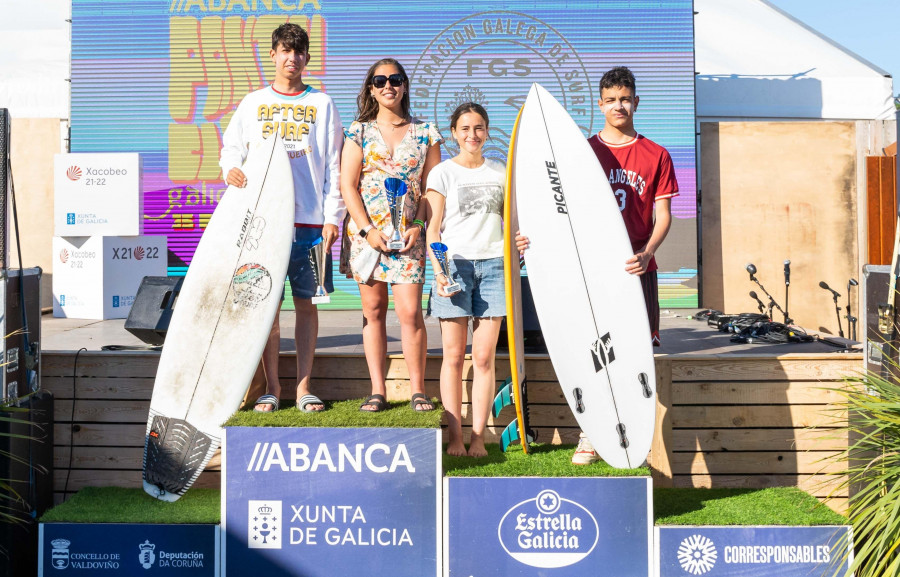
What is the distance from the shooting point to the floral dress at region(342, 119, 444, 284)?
120 inches

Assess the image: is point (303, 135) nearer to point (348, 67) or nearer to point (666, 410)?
point (666, 410)

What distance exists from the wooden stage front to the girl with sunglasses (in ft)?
1.01

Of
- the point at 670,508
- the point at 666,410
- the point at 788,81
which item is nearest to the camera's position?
the point at 670,508

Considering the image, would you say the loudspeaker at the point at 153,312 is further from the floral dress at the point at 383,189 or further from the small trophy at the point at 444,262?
the small trophy at the point at 444,262

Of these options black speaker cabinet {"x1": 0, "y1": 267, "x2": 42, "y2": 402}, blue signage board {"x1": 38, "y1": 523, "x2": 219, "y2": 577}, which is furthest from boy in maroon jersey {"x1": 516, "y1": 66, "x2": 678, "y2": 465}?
black speaker cabinet {"x1": 0, "y1": 267, "x2": 42, "y2": 402}

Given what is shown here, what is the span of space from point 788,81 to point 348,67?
483 centimetres

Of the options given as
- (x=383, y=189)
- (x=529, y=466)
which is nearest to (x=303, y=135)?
(x=383, y=189)

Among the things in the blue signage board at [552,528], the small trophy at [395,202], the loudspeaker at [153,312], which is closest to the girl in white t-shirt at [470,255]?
the small trophy at [395,202]

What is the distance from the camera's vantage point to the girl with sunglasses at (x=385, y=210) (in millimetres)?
3039

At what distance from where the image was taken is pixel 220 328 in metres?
3.14

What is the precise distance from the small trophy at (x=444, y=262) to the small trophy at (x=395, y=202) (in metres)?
0.17

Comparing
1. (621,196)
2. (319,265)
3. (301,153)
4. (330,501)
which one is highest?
(301,153)

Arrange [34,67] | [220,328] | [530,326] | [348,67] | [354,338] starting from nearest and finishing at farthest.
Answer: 1. [220,328]
2. [530,326]
3. [354,338]
4. [348,67]
5. [34,67]

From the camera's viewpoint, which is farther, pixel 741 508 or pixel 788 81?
pixel 788 81
